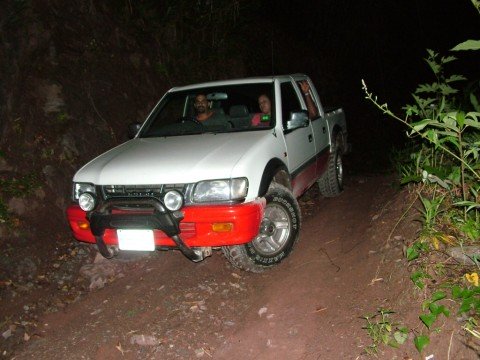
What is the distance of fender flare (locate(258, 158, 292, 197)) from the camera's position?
3514mm

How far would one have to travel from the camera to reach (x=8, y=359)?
3.15 meters

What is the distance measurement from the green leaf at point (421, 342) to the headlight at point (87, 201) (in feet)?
8.85

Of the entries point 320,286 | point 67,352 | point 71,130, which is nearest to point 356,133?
point 71,130

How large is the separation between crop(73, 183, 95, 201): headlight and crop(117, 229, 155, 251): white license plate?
1.65 feet

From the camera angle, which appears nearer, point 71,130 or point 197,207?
point 197,207

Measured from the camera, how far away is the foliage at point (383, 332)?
2.52 metres

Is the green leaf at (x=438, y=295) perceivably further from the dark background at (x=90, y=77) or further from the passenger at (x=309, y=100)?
the dark background at (x=90, y=77)

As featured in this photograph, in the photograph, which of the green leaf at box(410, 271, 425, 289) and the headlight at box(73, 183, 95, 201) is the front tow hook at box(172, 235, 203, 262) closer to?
the headlight at box(73, 183, 95, 201)

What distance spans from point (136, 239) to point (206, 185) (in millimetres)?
757

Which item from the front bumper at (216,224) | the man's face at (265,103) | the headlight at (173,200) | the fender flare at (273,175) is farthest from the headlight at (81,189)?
the man's face at (265,103)

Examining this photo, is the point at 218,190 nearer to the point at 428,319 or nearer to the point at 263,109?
the point at 428,319

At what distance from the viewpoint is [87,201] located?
11.6 ft

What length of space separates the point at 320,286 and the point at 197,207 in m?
1.26

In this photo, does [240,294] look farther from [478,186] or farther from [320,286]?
[478,186]
